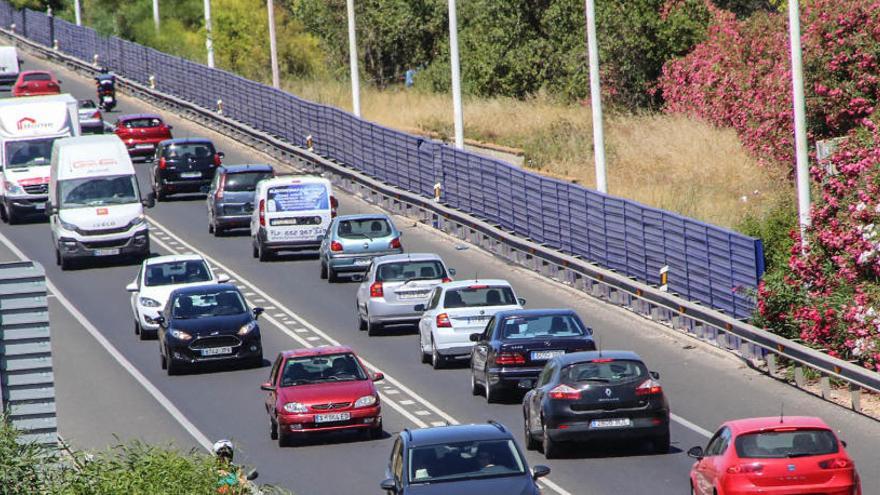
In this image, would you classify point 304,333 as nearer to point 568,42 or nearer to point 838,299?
point 838,299

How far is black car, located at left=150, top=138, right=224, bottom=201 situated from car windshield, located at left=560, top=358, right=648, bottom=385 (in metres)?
29.9

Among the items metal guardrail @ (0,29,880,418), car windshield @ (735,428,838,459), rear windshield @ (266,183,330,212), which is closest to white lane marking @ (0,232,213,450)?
rear windshield @ (266,183,330,212)

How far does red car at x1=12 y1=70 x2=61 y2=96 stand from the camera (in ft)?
249

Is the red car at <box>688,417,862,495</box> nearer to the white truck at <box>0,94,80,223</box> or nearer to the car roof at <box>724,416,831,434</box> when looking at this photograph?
the car roof at <box>724,416,831,434</box>

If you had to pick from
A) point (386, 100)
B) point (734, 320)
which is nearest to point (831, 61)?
point (734, 320)

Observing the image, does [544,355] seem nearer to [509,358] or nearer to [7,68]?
[509,358]

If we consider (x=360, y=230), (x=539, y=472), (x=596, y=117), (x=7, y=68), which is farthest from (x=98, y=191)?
(x=7, y=68)

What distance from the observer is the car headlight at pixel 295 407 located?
25734 millimetres

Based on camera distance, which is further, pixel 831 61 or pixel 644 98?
pixel 644 98

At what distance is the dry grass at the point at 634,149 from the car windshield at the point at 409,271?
10.6 m

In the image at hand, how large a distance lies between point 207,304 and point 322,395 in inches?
297

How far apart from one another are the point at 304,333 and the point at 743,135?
48.5ft

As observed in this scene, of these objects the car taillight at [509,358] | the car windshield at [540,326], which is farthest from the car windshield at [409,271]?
the car taillight at [509,358]

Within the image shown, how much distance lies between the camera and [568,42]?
67375 mm
